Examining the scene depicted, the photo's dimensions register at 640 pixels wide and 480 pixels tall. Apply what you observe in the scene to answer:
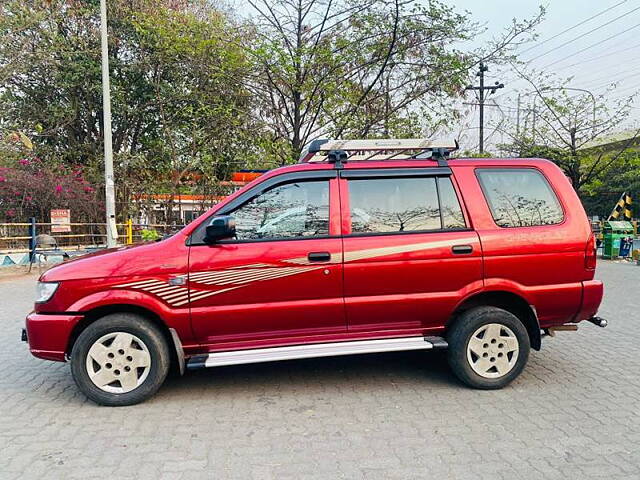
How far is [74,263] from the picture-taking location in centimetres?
383

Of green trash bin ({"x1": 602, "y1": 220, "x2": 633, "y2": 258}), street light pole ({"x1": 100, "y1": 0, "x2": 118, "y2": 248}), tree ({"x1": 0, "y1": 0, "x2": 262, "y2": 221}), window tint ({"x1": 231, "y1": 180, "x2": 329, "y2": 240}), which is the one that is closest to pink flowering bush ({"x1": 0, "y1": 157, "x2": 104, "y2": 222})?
tree ({"x1": 0, "y1": 0, "x2": 262, "y2": 221})

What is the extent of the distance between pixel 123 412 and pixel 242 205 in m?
1.90

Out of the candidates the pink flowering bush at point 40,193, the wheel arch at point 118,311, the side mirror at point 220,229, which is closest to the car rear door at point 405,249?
the side mirror at point 220,229

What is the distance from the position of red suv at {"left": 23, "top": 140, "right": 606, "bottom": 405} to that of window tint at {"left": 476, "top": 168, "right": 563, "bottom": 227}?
0.04ft

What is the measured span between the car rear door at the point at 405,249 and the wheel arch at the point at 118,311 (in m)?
1.49

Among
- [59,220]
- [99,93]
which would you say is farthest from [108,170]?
[99,93]

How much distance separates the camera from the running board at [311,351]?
3.73 meters

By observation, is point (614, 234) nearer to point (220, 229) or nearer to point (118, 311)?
point (220, 229)

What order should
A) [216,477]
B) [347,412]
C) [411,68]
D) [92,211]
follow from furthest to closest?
[92,211] → [411,68] → [347,412] → [216,477]

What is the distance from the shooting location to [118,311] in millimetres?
3850

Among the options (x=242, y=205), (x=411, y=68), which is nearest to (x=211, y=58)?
(x=411, y=68)

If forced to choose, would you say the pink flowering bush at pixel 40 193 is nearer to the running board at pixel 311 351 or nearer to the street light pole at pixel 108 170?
the street light pole at pixel 108 170

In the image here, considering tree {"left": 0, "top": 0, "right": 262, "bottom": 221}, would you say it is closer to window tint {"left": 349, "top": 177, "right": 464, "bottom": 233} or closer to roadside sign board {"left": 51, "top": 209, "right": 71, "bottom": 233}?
roadside sign board {"left": 51, "top": 209, "right": 71, "bottom": 233}

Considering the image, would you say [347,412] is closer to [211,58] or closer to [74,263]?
[74,263]
